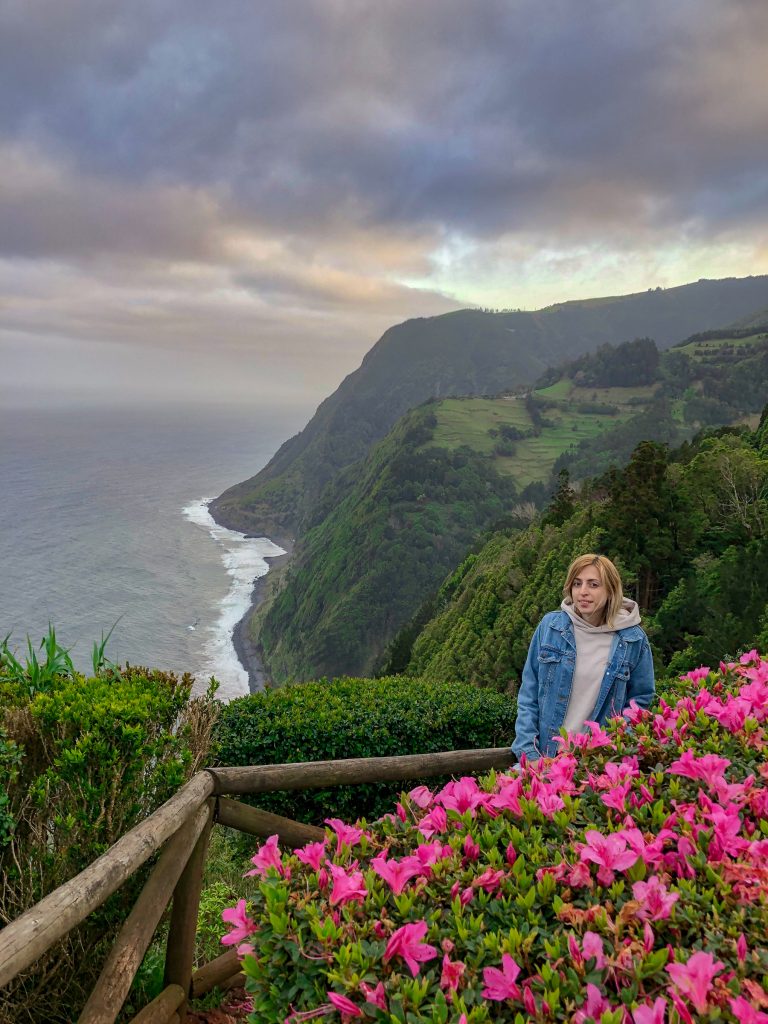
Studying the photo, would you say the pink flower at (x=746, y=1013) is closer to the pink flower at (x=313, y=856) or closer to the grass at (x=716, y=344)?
the pink flower at (x=313, y=856)

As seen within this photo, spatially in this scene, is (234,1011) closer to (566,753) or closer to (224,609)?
(566,753)

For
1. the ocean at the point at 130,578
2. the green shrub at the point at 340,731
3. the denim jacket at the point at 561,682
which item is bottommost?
the ocean at the point at 130,578

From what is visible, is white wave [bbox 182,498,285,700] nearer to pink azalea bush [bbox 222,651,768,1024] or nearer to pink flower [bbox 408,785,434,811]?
pink flower [bbox 408,785,434,811]

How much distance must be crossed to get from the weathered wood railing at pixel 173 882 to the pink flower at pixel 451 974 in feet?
3.93

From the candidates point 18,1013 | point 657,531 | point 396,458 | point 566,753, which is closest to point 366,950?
point 566,753

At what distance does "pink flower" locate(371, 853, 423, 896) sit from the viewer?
193cm

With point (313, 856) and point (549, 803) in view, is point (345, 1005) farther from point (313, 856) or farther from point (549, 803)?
point (549, 803)

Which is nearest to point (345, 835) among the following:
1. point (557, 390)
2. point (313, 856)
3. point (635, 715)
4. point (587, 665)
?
point (313, 856)

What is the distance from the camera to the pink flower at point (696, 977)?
55.4 inches

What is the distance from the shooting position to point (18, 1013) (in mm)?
2783

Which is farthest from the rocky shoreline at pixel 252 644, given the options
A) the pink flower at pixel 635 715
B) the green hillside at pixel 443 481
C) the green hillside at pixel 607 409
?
the pink flower at pixel 635 715

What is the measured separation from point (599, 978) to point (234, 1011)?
8.26 feet

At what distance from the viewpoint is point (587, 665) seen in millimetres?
3879

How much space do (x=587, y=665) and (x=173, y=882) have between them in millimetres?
2500
